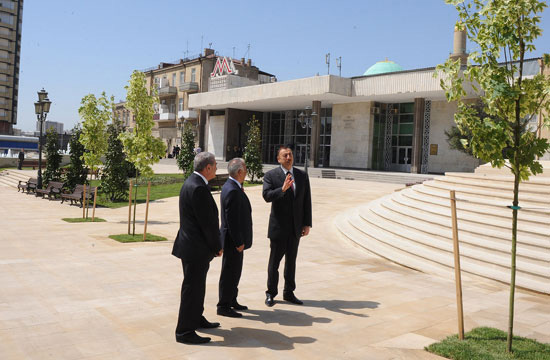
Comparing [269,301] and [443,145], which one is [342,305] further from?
[443,145]

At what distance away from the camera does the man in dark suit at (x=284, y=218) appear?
5.67m

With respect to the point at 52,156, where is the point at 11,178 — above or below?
below

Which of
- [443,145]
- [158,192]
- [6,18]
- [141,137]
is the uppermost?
[6,18]

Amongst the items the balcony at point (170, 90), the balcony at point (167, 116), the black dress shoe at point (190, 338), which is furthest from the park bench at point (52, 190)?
the balcony at point (170, 90)

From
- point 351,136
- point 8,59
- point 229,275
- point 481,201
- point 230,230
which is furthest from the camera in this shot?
point 8,59

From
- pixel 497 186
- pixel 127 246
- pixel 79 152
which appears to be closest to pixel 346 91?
pixel 79 152

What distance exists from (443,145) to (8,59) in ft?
226

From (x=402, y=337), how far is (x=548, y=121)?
250 centimetres

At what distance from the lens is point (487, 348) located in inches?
174

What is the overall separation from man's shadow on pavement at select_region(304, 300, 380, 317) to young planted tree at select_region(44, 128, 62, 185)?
19.7 meters

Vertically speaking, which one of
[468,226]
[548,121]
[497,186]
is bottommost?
[468,226]

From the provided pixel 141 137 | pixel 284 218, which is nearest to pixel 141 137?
pixel 141 137

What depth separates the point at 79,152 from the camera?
20.8 meters

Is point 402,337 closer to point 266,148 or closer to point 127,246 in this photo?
point 127,246
